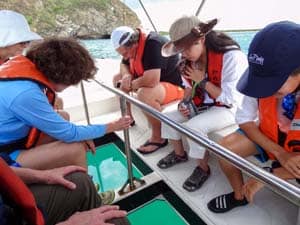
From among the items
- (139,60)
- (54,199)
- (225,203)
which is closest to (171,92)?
(139,60)

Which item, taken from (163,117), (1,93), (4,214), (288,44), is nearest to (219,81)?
(163,117)

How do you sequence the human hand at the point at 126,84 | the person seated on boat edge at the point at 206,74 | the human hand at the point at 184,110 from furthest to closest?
the human hand at the point at 126,84
the human hand at the point at 184,110
the person seated on boat edge at the point at 206,74

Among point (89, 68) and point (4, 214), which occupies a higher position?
point (89, 68)

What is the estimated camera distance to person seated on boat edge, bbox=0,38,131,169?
3.97 ft

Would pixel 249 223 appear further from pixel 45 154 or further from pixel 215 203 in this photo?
pixel 45 154

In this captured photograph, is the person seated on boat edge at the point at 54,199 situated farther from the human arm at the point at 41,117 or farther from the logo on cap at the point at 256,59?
the logo on cap at the point at 256,59

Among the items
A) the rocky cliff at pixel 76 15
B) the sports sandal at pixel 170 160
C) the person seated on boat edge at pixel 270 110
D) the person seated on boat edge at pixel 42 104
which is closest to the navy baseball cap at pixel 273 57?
the person seated on boat edge at pixel 270 110

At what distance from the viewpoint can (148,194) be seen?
5.73ft

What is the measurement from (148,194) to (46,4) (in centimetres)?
821

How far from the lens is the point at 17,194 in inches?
29.3

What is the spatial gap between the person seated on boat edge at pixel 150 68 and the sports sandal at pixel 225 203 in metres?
0.72

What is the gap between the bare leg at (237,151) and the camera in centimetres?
139

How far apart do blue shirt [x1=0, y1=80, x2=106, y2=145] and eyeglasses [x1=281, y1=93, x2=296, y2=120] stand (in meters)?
0.92

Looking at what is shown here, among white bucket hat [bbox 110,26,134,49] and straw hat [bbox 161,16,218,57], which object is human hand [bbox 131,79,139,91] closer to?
white bucket hat [bbox 110,26,134,49]
